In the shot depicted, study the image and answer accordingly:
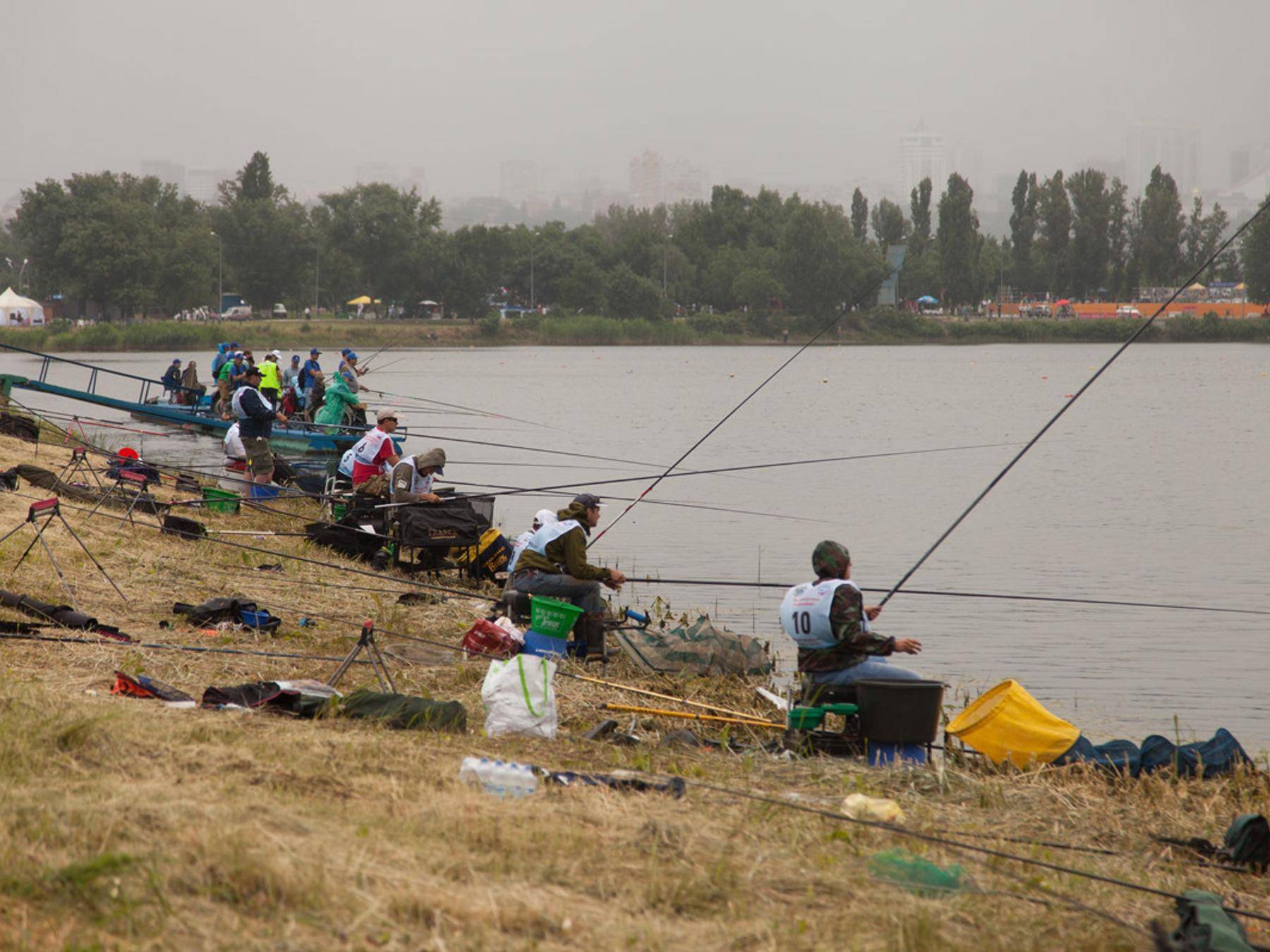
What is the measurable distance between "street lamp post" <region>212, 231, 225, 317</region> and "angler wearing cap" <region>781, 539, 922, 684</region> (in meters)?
86.5

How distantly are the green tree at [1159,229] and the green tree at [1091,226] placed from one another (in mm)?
3552

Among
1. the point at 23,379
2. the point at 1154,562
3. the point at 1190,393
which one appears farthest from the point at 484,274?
the point at 1154,562

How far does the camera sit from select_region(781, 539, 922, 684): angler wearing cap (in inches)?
276

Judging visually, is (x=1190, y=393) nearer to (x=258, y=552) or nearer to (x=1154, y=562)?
(x=1154, y=562)

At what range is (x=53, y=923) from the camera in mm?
3533

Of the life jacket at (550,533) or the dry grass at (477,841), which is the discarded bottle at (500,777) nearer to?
the dry grass at (477,841)

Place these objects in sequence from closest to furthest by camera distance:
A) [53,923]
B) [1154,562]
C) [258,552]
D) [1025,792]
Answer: [53,923], [1025,792], [258,552], [1154,562]

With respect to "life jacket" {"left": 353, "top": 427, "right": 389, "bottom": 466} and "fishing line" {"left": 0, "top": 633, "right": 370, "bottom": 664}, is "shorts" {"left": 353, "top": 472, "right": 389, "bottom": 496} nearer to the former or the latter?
"life jacket" {"left": 353, "top": 427, "right": 389, "bottom": 466}

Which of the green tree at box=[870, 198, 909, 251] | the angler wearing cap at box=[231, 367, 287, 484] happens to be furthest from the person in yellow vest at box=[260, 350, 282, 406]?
the green tree at box=[870, 198, 909, 251]

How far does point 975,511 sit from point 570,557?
13400mm

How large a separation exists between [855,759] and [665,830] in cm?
217

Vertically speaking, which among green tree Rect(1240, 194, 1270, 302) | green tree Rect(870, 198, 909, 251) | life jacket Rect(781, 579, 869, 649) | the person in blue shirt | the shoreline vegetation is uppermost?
green tree Rect(870, 198, 909, 251)

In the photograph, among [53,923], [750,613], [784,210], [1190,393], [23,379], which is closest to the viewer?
[53,923]

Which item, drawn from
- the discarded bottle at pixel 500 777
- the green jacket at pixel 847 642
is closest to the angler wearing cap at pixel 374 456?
the green jacket at pixel 847 642
